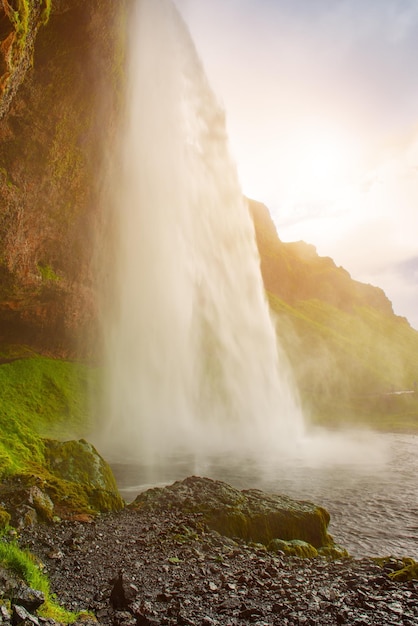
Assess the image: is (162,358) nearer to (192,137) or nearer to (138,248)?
(138,248)

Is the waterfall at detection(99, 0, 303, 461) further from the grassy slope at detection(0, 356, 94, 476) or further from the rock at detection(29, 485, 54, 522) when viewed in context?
the rock at detection(29, 485, 54, 522)

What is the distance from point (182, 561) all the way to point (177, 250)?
33.3 metres

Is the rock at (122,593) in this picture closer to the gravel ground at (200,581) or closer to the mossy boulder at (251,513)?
the gravel ground at (200,581)

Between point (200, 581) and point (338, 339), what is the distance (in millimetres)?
88470

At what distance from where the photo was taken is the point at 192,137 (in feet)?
138

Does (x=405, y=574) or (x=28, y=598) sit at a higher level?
(x=28, y=598)

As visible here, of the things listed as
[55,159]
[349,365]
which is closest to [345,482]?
[55,159]

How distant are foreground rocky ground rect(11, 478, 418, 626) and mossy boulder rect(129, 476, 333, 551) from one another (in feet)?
2.35

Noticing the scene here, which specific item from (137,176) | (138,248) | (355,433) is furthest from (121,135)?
(355,433)

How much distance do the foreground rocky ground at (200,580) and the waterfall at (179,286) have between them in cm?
1983

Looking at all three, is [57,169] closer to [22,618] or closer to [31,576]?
[31,576]

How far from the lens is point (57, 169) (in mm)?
28094

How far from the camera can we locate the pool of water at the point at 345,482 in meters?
13.5

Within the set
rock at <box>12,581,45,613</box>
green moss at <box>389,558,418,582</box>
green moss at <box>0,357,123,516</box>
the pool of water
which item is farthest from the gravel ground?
the pool of water
